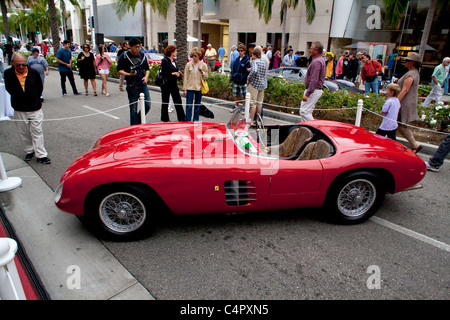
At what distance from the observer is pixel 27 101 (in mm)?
4906

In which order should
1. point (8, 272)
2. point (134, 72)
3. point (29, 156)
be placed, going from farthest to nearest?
point (134, 72)
point (29, 156)
point (8, 272)

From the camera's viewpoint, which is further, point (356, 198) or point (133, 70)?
point (133, 70)

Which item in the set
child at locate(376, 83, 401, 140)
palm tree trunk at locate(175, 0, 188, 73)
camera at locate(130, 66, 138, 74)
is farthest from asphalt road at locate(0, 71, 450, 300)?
palm tree trunk at locate(175, 0, 188, 73)

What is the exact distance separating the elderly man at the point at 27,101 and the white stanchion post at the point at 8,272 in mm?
3886

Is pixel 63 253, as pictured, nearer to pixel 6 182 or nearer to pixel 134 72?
pixel 6 182

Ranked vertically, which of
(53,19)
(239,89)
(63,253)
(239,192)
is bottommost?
(63,253)

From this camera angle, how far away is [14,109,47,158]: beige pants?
16.4 feet

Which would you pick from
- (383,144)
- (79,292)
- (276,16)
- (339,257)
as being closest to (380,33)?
(276,16)

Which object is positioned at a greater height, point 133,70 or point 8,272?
point 133,70

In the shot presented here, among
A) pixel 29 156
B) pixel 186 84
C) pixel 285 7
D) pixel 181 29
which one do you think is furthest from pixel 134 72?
pixel 285 7

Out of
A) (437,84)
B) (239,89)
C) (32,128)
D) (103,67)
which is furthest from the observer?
(103,67)

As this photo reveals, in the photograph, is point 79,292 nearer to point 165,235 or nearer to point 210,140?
point 165,235

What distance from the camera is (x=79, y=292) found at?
257cm

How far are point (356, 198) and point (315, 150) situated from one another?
712 millimetres
